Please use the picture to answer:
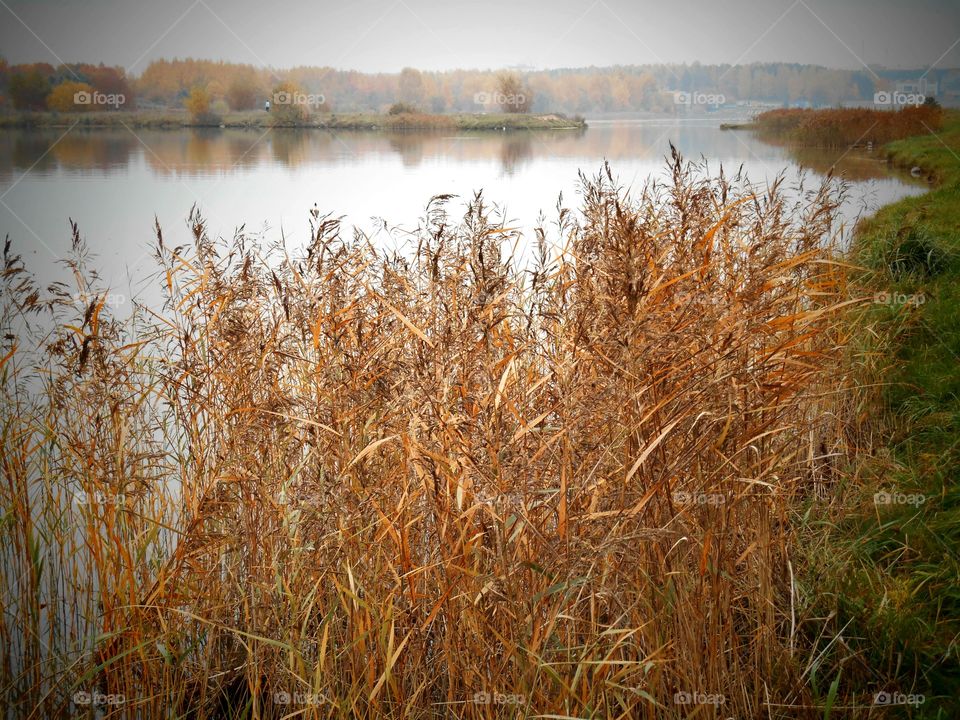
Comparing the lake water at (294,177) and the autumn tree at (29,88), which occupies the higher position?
the autumn tree at (29,88)

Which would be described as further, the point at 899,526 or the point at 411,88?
the point at 411,88

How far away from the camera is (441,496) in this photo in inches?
77.3

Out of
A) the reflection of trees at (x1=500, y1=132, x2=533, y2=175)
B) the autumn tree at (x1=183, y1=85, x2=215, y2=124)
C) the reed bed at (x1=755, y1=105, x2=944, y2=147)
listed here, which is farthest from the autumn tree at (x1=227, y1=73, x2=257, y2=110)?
the reed bed at (x1=755, y1=105, x2=944, y2=147)

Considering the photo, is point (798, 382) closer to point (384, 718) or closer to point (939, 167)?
point (384, 718)

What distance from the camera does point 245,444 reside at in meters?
2.42

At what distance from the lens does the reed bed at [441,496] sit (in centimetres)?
193

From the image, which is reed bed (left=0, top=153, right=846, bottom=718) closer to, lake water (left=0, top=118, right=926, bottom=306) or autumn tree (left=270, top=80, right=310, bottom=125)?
lake water (left=0, top=118, right=926, bottom=306)

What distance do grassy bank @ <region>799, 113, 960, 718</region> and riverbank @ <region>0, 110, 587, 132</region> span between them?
30.6ft

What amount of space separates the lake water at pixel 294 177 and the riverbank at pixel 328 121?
286 millimetres

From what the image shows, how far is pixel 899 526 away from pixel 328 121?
49.5 feet

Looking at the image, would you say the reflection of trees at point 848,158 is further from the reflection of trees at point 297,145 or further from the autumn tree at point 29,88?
the autumn tree at point 29,88

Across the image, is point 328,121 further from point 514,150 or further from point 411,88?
point 514,150

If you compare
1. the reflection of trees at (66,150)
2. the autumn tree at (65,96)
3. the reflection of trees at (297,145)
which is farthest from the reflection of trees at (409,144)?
the autumn tree at (65,96)

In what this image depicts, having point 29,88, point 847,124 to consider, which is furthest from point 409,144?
point 847,124
